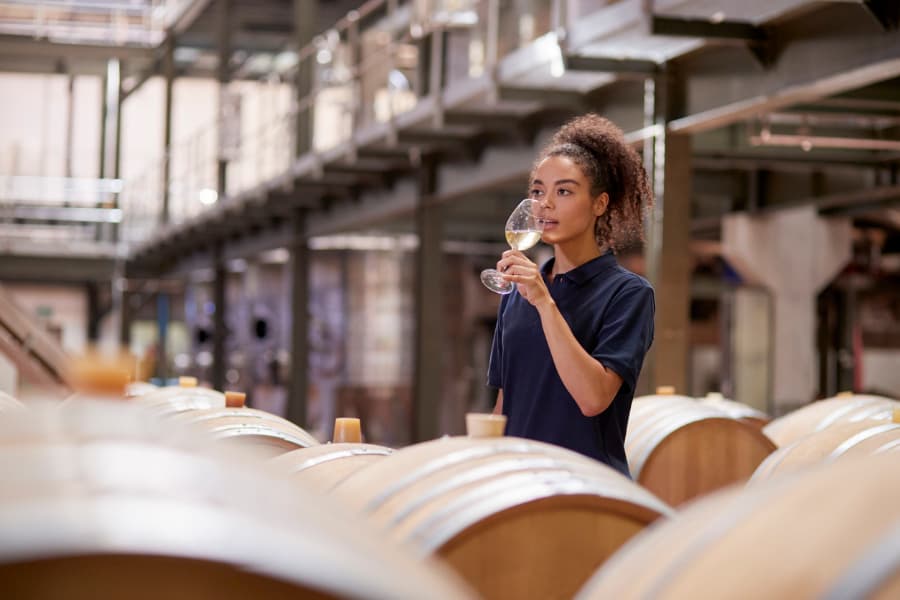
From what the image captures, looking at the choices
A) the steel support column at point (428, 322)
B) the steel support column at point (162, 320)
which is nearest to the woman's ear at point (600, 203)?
the steel support column at point (428, 322)

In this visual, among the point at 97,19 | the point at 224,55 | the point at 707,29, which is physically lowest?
the point at 707,29

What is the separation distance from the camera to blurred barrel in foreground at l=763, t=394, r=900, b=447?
5.41 m

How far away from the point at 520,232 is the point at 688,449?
4.90 ft

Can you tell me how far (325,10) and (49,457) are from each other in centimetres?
2223

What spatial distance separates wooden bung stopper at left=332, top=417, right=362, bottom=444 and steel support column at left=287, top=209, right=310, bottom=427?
49.7 ft

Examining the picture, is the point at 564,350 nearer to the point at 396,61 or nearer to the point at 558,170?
the point at 558,170

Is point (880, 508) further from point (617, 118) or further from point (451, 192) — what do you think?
point (451, 192)

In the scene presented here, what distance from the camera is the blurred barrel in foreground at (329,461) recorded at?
2.87 m

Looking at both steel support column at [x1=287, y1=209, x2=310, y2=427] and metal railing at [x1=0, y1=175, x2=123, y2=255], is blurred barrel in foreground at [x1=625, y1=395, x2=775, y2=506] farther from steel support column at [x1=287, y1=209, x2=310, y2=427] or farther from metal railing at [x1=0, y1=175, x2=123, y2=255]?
metal railing at [x1=0, y1=175, x2=123, y2=255]

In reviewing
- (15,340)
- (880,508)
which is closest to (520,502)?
(880,508)

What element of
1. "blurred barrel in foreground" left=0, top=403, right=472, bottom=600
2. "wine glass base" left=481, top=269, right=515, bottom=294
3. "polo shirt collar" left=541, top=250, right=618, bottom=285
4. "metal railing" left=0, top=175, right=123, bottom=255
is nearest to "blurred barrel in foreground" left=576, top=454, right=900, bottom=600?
"blurred barrel in foreground" left=0, top=403, right=472, bottom=600

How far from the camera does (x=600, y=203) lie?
133 inches

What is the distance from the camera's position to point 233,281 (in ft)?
94.6

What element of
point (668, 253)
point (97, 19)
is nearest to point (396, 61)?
point (668, 253)
